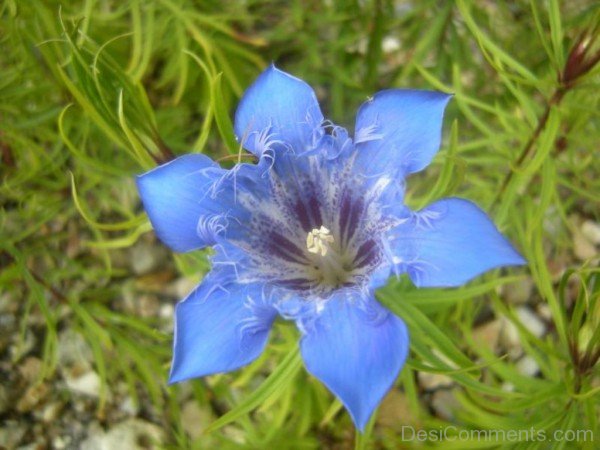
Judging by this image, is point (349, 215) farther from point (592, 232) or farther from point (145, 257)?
point (592, 232)

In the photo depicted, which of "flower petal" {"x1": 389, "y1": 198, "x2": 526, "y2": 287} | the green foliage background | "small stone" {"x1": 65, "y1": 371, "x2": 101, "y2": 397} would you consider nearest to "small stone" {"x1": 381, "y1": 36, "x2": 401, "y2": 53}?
the green foliage background

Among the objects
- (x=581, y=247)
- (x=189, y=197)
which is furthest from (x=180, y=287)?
(x=581, y=247)

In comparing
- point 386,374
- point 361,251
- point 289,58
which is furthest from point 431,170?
point 386,374

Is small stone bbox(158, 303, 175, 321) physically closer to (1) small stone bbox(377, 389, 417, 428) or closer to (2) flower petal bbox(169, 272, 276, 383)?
(1) small stone bbox(377, 389, 417, 428)

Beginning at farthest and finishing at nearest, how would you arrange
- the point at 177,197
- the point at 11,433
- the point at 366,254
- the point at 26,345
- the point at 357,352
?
the point at 26,345 → the point at 11,433 → the point at 366,254 → the point at 177,197 → the point at 357,352

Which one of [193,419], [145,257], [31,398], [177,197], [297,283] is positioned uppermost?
[177,197]

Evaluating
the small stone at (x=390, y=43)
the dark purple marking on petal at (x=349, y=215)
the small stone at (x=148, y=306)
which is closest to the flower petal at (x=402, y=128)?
the dark purple marking on petal at (x=349, y=215)

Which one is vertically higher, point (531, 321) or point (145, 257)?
point (145, 257)
